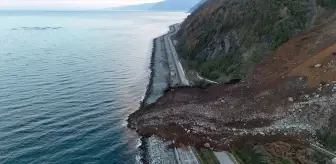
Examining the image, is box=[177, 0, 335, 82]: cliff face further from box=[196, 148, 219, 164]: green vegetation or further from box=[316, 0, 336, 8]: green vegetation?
box=[196, 148, 219, 164]: green vegetation

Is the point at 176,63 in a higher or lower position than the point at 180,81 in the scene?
lower

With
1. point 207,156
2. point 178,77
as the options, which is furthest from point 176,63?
point 207,156

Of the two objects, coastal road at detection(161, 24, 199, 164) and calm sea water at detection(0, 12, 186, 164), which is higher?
calm sea water at detection(0, 12, 186, 164)

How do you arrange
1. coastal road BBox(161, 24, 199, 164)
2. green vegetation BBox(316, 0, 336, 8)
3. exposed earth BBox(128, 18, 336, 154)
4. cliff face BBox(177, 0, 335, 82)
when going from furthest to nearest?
green vegetation BBox(316, 0, 336, 8) → cliff face BBox(177, 0, 335, 82) → exposed earth BBox(128, 18, 336, 154) → coastal road BBox(161, 24, 199, 164)

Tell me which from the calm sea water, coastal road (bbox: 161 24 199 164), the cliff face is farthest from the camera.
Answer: the cliff face

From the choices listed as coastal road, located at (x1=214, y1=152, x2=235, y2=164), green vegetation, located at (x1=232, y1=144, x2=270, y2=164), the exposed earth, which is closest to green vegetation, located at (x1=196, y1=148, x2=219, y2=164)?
coastal road, located at (x1=214, y1=152, x2=235, y2=164)

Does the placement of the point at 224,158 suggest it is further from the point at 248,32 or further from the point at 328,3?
the point at 328,3

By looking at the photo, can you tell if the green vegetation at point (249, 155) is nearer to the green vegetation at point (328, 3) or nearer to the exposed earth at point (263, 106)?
the exposed earth at point (263, 106)
